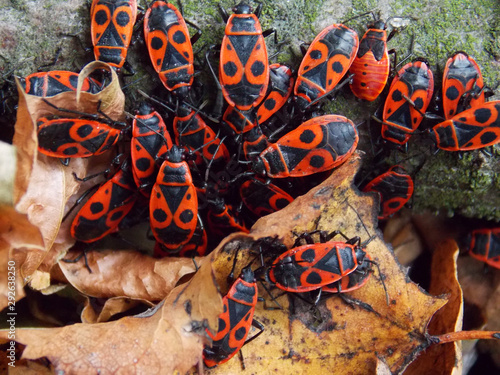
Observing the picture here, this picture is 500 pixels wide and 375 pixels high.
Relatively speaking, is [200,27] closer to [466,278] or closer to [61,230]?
[61,230]

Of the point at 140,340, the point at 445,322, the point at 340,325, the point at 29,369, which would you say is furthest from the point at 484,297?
the point at 29,369

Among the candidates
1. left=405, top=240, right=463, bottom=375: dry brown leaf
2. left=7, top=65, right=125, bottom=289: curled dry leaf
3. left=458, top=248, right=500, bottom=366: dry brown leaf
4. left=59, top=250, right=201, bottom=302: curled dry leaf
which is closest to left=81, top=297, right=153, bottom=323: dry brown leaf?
left=59, top=250, right=201, bottom=302: curled dry leaf

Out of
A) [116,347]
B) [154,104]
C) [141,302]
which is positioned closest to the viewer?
[116,347]

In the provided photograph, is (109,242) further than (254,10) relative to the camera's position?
Yes

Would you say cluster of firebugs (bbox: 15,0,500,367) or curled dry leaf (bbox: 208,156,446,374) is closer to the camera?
curled dry leaf (bbox: 208,156,446,374)

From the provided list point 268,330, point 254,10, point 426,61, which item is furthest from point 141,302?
point 426,61

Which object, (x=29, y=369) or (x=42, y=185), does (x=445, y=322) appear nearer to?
(x=29, y=369)

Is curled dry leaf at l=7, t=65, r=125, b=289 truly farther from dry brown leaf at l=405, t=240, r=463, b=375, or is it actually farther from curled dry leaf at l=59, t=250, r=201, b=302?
dry brown leaf at l=405, t=240, r=463, b=375
